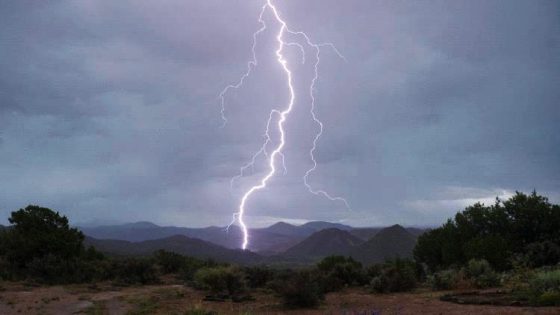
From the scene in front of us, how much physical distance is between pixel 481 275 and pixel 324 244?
62155mm

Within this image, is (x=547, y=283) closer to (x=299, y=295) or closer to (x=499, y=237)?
(x=299, y=295)

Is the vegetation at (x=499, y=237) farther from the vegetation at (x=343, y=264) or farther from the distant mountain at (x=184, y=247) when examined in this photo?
the distant mountain at (x=184, y=247)

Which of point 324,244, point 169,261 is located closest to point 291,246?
point 324,244

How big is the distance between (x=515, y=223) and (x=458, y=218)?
7.54 feet

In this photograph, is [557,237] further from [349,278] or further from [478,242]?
[349,278]

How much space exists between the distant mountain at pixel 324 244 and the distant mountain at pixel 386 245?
180 inches

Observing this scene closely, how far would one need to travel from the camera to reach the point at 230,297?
1448 cm

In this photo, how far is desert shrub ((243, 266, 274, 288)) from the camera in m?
17.5

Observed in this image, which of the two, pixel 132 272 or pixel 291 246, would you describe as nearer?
pixel 132 272

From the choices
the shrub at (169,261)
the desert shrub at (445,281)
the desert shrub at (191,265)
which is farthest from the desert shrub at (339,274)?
the shrub at (169,261)

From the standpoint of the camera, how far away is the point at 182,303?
13.4 m

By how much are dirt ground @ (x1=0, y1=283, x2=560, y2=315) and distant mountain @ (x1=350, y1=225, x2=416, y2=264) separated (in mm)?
46852

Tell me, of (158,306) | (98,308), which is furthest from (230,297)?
(98,308)

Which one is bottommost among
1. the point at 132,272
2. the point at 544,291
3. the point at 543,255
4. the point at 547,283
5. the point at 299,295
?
the point at 299,295
